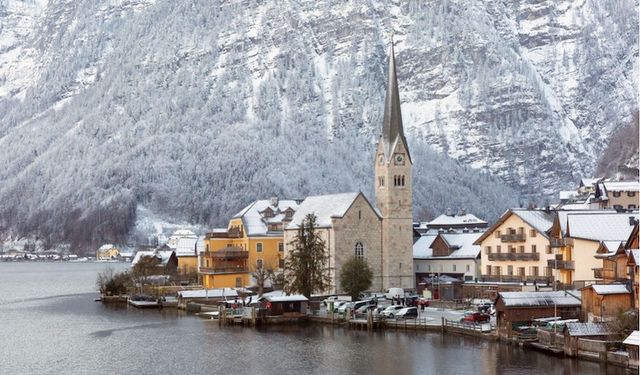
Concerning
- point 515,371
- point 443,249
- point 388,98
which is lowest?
point 515,371

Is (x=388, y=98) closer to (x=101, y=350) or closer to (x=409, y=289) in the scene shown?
(x=409, y=289)

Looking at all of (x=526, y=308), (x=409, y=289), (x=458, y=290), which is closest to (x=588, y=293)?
(x=526, y=308)

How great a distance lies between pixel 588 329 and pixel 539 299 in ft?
28.3

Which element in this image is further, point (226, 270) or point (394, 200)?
point (226, 270)

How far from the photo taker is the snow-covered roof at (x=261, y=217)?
405 feet

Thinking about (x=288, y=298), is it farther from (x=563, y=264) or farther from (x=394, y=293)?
(x=563, y=264)

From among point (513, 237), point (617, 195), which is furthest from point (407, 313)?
point (617, 195)

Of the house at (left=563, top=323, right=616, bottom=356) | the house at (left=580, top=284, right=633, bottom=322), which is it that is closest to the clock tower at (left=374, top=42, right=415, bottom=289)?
the house at (left=580, top=284, right=633, bottom=322)

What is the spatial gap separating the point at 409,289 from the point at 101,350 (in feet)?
135

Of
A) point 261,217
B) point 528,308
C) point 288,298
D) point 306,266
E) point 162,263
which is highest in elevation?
point 261,217

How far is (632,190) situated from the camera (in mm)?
138875

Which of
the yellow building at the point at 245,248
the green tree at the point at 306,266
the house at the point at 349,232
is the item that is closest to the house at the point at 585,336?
the green tree at the point at 306,266

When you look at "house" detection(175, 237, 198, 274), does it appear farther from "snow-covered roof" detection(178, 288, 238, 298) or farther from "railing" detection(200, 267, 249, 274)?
"snow-covered roof" detection(178, 288, 238, 298)

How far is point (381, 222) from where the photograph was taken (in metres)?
116
